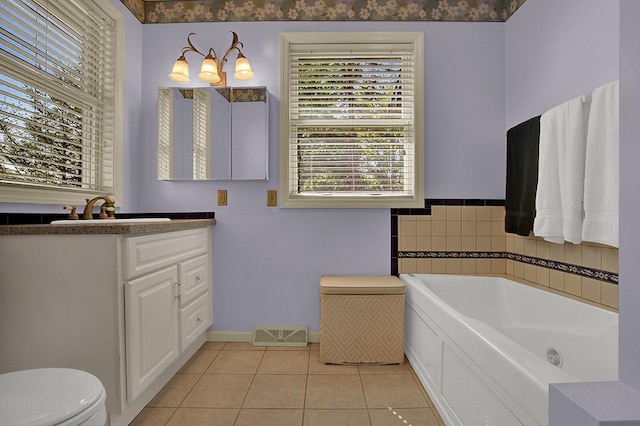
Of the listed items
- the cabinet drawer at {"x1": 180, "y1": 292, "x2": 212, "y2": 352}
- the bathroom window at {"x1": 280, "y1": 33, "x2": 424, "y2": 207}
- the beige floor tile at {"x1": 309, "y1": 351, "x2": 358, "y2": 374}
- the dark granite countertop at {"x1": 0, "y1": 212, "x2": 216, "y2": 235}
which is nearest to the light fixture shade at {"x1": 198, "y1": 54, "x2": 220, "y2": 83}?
the bathroom window at {"x1": 280, "y1": 33, "x2": 424, "y2": 207}

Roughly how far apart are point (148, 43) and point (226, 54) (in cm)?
61

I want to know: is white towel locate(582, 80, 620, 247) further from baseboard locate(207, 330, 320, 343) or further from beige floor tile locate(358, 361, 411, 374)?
baseboard locate(207, 330, 320, 343)

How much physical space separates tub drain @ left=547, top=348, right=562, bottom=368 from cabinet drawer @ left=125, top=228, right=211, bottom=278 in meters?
1.98

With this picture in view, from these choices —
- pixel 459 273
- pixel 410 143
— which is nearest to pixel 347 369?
pixel 459 273

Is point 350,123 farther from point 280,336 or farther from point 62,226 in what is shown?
point 62,226

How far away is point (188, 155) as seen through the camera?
2533 mm

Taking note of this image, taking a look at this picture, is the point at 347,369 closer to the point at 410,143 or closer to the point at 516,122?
the point at 410,143

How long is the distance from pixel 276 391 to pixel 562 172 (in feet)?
6.16

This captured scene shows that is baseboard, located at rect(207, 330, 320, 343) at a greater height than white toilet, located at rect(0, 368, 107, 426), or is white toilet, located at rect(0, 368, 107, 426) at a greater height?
white toilet, located at rect(0, 368, 107, 426)

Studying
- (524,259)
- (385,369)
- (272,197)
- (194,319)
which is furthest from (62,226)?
(524,259)

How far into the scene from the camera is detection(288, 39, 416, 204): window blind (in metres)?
2.57

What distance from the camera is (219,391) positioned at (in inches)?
74.0

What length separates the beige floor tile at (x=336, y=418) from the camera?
1.61 m

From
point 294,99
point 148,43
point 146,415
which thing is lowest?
point 146,415
